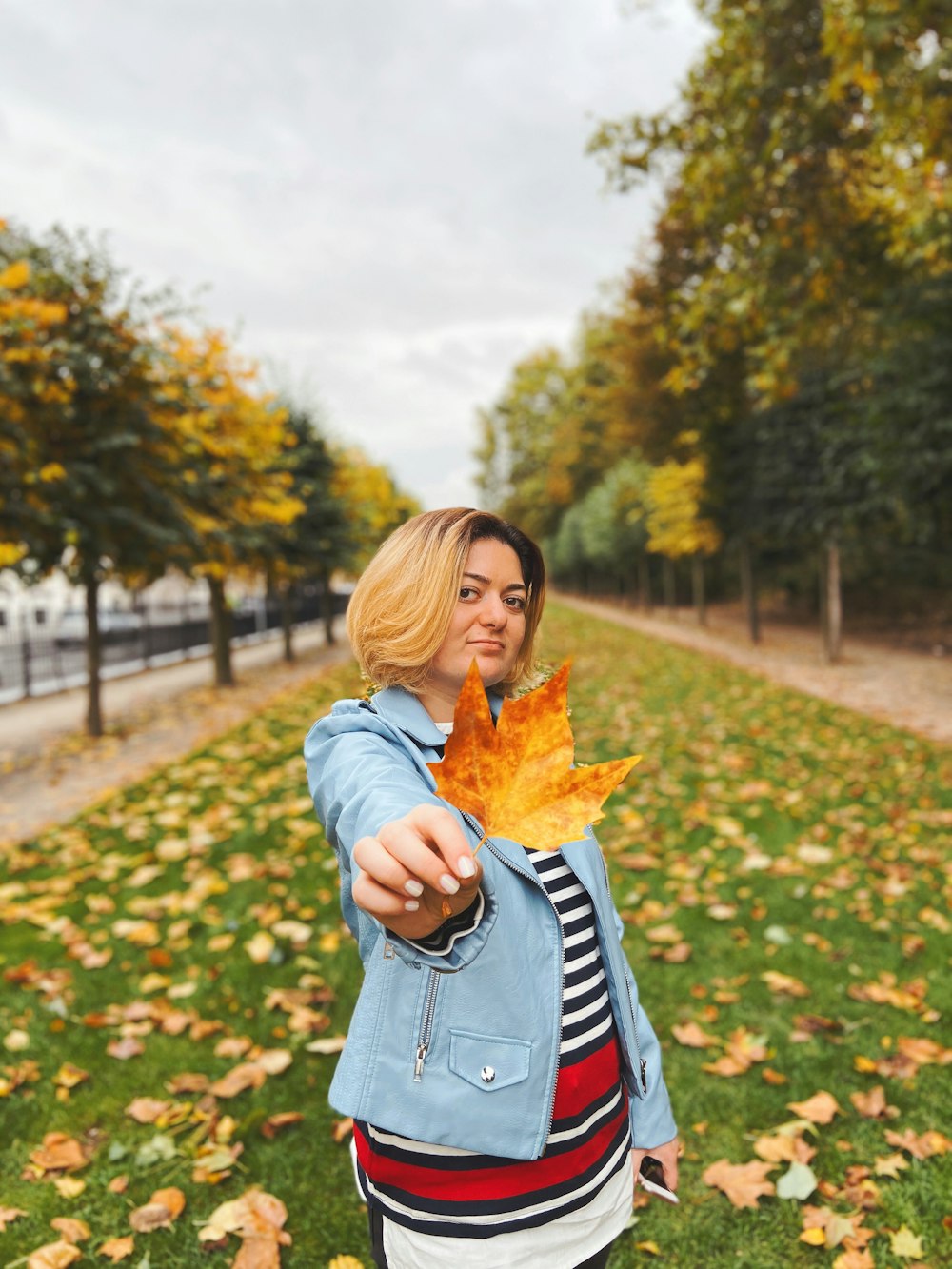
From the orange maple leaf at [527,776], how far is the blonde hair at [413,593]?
44cm

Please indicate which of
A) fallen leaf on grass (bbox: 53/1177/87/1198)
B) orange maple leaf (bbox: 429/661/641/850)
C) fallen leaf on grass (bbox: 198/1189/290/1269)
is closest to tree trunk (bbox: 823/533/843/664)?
fallen leaf on grass (bbox: 198/1189/290/1269)

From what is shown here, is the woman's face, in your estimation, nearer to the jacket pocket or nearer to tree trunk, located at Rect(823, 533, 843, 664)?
the jacket pocket

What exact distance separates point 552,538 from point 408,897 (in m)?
55.0

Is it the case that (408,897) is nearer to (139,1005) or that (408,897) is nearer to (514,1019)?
(514,1019)

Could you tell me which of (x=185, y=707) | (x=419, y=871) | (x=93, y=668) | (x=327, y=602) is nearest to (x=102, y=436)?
(x=93, y=668)

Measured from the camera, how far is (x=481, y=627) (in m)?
1.39

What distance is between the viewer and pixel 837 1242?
2.34 meters

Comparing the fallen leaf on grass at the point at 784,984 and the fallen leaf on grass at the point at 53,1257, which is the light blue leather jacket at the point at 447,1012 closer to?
the fallen leaf on grass at the point at 53,1257

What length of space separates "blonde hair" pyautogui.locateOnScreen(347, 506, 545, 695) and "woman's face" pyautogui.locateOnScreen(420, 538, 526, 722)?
0.06 ft

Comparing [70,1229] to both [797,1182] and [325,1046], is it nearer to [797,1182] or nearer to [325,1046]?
[325,1046]

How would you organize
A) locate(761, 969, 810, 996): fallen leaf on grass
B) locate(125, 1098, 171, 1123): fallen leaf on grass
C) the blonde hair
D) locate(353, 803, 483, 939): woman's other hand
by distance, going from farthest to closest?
1. locate(761, 969, 810, 996): fallen leaf on grass
2. locate(125, 1098, 171, 1123): fallen leaf on grass
3. the blonde hair
4. locate(353, 803, 483, 939): woman's other hand

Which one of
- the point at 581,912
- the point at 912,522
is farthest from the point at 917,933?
the point at 912,522

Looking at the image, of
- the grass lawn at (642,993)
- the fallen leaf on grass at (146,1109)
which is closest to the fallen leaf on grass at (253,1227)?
the grass lawn at (642,993)

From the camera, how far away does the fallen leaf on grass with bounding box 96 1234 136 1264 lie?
7.73 ft
